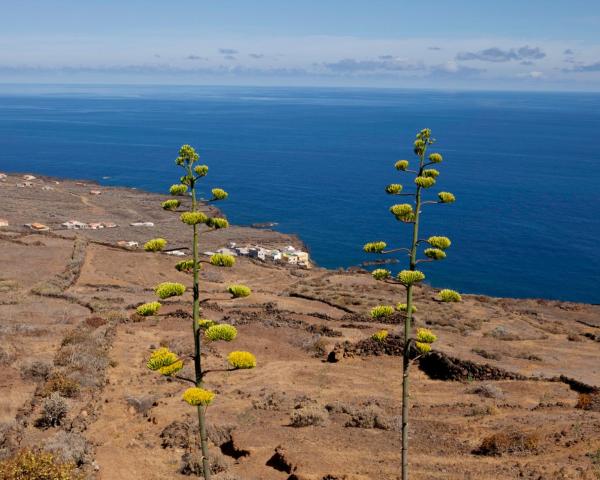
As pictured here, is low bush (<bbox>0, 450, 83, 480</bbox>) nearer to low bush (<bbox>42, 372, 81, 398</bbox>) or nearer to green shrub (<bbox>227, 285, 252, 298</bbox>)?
green shrub (<bbox>227, 285, 252, 298</bbox>)

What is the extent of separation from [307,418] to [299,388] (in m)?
4.42

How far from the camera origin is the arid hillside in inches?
639

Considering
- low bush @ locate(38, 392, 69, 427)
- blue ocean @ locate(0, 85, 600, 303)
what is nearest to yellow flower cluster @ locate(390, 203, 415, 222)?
low bush @ locate(38, 392, 69, 427)

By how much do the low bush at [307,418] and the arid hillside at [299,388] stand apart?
0.05 meters

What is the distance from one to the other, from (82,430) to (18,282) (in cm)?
2640

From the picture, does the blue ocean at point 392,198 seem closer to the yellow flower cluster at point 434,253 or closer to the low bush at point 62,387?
the low bush at point 62,387

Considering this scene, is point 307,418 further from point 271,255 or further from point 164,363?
point 271,255

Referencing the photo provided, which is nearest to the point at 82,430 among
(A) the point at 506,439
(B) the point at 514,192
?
(A) the point at 506,439

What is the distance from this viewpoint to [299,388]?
23.3 meters

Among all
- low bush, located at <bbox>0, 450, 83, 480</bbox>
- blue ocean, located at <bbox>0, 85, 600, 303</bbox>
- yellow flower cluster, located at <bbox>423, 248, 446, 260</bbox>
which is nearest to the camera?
yellow flower cluster, located at <bbox>423, 248, 446, 260</bbox>

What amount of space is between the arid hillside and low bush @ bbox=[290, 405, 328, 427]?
47 mm

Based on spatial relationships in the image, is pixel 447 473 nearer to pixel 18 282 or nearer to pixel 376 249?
pixel 376 249

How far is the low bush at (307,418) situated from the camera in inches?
742

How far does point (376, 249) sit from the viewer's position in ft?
40.4
